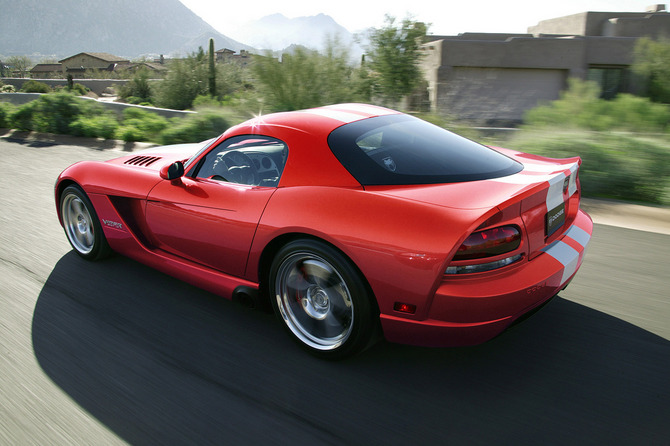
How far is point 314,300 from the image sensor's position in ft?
9.48

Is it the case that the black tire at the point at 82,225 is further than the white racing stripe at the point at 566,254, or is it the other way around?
the black tire at the point at 82,225

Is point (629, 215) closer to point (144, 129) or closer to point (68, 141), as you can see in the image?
point (144, 129)

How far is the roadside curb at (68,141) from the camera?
10430 mm

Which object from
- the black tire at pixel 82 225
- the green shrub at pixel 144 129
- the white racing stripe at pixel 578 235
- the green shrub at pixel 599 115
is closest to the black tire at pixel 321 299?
the white racing stripe at pixel 578 235

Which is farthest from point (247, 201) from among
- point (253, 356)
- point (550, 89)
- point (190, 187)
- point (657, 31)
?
point (657, 31)

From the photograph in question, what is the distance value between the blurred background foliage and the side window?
4.58m

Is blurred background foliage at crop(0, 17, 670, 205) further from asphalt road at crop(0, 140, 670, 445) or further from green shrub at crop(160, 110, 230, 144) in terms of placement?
asphalt road at crop(0, 140, 670, 445)

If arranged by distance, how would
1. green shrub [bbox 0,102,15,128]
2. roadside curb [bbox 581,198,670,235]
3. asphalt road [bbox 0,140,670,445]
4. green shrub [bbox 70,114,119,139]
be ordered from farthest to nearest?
1. green shrub [bbox 0,102,15,128]
2. green shrub [bbox 70,114,119,139]
3. roadside curb [bbox 581,198,670,235]
4. asphalt road [bbox 0,140,670,445]

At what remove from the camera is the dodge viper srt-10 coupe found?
92.7 inches

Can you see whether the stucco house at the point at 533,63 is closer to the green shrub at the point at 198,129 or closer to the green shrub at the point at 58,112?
the green shrub at the point at 58,112

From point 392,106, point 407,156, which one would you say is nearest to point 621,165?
point 407,156

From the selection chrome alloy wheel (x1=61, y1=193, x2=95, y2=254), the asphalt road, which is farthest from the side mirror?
chrome alloy wheel (x1=61, y1=193, x2=95, y2=254)

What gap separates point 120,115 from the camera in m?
15.1

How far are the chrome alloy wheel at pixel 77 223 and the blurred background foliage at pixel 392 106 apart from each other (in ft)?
17.7
